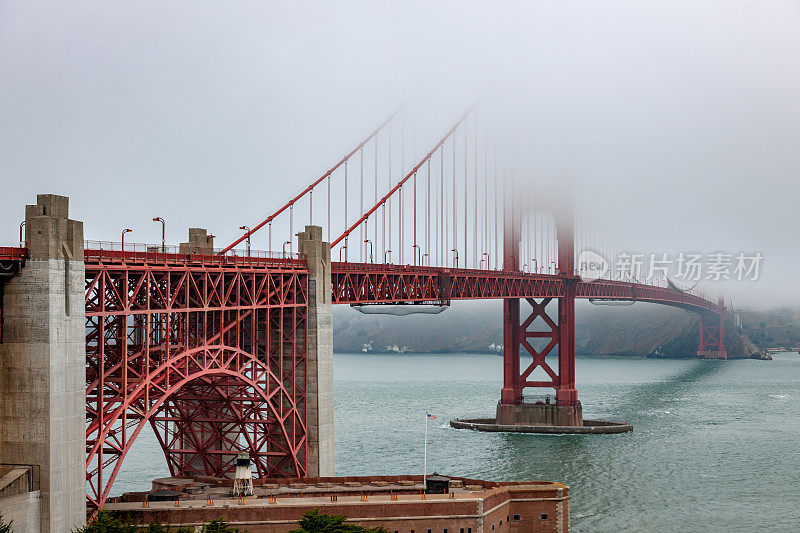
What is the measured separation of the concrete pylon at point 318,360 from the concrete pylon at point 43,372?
49.9 ft

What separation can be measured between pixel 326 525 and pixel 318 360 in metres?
12.7

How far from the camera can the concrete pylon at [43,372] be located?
91.3 ft

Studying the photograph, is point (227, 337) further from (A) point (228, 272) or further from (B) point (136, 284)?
(B) point (136, 284)

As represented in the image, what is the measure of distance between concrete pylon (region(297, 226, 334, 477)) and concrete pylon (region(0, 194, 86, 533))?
15.2 meters

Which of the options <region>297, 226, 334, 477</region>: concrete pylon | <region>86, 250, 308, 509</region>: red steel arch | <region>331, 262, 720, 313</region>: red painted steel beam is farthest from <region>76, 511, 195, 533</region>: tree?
<region>331, 262, 720, 313</region>: red painted steel beam

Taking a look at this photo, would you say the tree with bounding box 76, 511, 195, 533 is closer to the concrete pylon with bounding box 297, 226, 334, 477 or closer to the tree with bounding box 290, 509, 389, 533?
the tree with bounding box 290, 509, 389, 533

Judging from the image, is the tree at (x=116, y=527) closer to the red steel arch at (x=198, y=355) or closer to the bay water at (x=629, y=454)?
the red steel arch at (x=198, y=355)

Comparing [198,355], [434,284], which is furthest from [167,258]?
[434,284]

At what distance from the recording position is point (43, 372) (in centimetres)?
2786

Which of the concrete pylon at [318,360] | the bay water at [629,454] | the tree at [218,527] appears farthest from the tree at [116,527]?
the bay water at [629,454]

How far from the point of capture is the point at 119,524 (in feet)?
97.9

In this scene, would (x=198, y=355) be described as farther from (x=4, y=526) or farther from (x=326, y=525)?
(x=4, y=526)

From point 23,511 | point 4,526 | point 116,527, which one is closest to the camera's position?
point 4,526

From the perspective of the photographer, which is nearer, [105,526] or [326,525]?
[105,526]
